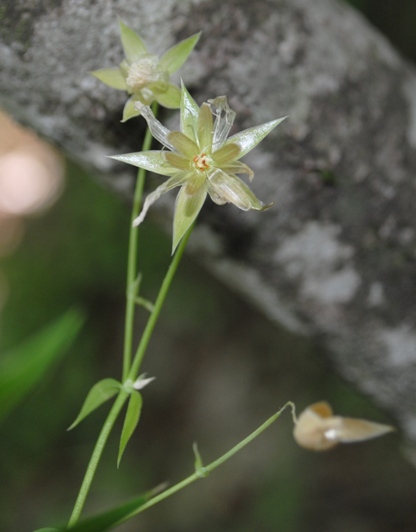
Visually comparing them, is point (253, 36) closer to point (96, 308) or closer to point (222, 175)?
point (222, 175)

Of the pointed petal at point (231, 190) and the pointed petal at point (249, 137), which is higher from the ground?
the pointed petal at point (249, 137)

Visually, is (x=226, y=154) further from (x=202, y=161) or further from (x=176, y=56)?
(x=176, y=56)

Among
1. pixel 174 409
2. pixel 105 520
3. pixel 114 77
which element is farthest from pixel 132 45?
pixel 174 409

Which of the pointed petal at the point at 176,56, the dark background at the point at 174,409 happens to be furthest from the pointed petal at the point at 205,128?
the dark background at the point at 174,409

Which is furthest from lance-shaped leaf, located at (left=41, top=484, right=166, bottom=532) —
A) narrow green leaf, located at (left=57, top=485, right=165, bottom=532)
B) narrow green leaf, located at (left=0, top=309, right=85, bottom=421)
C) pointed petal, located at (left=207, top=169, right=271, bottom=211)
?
pointed petal, located at (left=207, top=169, right=271, bottom=211)

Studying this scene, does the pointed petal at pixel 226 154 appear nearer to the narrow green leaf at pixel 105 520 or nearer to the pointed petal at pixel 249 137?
the pointed petal at pixel 249 137

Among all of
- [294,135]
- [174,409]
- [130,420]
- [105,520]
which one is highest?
[174,409]

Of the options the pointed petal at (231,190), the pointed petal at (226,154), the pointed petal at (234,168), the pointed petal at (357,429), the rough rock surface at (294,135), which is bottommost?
the pointed petal at (357,429)
